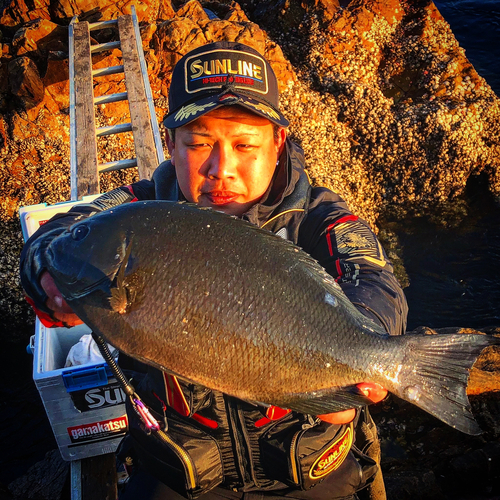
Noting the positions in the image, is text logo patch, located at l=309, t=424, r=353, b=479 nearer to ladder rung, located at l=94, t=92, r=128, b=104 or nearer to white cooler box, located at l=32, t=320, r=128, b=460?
white cooler box, located at l=32, t=320, r=128, b=460

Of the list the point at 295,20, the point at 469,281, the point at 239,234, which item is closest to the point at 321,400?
the point at 239,234

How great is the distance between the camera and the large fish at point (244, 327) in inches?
55.9

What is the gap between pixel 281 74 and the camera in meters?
5.27

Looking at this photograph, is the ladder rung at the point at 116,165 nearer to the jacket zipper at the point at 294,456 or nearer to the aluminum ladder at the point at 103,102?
the aluminum ladder at the point at 103,102

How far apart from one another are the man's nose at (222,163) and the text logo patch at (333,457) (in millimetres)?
1336

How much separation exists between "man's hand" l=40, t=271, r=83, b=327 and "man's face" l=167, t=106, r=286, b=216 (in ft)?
2.49

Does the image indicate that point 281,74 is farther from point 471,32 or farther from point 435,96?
point 471,32

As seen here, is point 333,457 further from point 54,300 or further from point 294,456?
point 54,300

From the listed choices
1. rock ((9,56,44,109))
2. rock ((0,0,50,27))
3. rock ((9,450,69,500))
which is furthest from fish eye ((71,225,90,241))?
rock ((0,0,50,27))

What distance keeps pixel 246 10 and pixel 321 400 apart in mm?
6397

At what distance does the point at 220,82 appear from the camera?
2078mm

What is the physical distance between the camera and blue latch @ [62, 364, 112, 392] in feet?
8.68

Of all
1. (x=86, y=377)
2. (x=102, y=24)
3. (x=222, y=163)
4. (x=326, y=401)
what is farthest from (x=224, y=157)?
(x=102, y=24)

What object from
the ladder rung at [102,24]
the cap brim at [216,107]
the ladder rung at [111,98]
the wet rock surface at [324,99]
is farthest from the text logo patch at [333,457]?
the ladder rung at [102,24]
